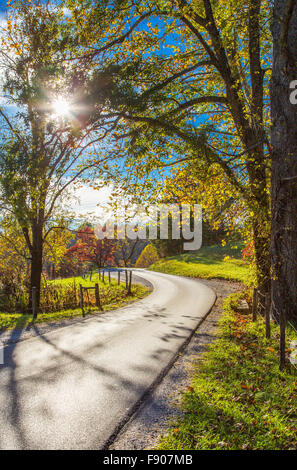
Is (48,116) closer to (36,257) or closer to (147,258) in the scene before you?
(36,257)

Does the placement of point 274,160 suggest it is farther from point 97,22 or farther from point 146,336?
point 97,22

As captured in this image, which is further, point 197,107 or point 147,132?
point 197,107

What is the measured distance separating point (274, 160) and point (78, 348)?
721 cm

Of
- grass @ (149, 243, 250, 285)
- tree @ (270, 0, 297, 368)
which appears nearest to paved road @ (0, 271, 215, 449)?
tree @ (270, 0, 297, 368)

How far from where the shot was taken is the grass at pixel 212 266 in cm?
2581

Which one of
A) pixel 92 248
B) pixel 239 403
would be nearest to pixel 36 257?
pixel 239 403

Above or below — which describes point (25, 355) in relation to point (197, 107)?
below

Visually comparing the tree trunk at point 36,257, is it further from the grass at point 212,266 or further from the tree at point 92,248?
the tree at point 92,248

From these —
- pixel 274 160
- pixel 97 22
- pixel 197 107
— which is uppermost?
pixel 97 22

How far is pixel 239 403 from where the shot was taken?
4.62 meters

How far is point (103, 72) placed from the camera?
789 centimetres

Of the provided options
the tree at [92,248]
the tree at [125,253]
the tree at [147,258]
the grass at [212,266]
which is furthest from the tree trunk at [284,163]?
the tree at [147,258]

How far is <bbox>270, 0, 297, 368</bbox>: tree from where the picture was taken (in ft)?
24.2
